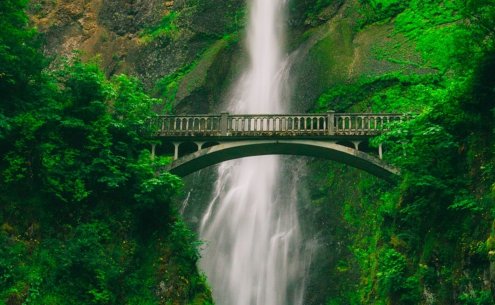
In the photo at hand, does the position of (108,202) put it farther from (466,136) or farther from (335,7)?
(335,7)

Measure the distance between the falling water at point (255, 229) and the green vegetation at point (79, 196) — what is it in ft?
20.8

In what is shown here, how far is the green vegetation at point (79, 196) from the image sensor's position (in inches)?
590

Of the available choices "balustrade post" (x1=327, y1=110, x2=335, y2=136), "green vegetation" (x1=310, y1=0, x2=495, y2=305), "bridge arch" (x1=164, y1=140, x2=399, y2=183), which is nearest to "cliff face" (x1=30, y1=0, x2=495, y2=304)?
"green vegetation" (x1=310, y1=0, x2=495, y2=305)

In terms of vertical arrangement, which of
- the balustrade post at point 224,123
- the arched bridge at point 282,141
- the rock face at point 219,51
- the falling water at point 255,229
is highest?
the rock face at point 219,51

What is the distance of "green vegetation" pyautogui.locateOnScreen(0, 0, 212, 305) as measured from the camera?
1499cm

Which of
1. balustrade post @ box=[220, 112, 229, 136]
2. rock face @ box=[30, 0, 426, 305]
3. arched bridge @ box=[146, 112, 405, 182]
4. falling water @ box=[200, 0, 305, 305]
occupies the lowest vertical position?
falling water @ box=[200, 0, 305, 305]

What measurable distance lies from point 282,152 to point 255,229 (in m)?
6.34

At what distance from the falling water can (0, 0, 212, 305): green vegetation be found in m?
6.35

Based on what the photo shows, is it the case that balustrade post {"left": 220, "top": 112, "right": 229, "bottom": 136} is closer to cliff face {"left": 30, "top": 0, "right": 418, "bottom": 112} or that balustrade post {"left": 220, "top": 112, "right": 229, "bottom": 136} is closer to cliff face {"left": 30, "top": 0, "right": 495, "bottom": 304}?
cliff face {"left": 30, "top": 0, "right": 495, "bottom": 304}

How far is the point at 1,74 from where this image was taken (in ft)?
51.1

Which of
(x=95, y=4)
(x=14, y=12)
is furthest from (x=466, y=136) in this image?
(x=95, y=4)

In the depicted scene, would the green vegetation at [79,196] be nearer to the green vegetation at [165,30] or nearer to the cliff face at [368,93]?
the cliff face at [368,93]

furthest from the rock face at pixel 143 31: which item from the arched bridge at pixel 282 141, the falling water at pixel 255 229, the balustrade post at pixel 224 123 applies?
the arched bridge at pixel 282 141

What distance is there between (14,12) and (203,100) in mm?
16425
